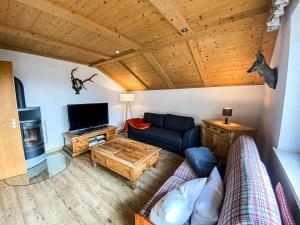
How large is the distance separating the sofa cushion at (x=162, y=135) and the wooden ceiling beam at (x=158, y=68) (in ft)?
4.62

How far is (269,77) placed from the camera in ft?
6.29

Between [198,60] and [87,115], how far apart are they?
10.0 ft

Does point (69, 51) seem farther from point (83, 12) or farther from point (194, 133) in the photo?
point (194, 133)

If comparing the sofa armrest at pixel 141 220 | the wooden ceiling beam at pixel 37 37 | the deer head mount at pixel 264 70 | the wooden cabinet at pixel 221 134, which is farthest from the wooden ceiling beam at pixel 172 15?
the sofa armrest at pixel 141 220

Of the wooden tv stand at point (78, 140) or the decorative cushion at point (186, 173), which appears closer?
the decorative cushion at point (186, 173)

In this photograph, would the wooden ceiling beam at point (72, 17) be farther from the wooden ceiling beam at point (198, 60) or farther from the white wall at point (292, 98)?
the white wall at point (292, 98)

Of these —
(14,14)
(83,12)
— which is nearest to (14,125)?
(14,14)

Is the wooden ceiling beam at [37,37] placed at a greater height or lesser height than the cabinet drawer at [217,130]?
greater

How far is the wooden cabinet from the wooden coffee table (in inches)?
50.7

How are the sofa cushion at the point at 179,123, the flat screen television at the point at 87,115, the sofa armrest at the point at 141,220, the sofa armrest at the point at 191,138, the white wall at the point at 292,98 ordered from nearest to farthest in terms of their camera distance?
the sofa armrest at the point at 141,220, the white wall at the point at 292,98, the sofa armrest at the point at 191,138, the flat screen television at the point at 87,115, the sofa cushion at the point at 179,123

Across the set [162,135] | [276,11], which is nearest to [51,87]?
[162,135]

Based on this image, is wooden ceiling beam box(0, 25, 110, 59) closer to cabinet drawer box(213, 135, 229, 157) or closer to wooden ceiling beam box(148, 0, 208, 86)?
wooden ceiling beam box(148, 0, 208, 86)

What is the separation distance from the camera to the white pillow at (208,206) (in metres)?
1.01

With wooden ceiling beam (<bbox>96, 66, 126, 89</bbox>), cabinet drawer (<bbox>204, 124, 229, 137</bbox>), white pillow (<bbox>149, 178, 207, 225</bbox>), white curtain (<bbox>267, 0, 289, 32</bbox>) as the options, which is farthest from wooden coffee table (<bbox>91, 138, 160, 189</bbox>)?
wooden ceiling beam (<bbox>96, 66, 126, 89</bbox>)
